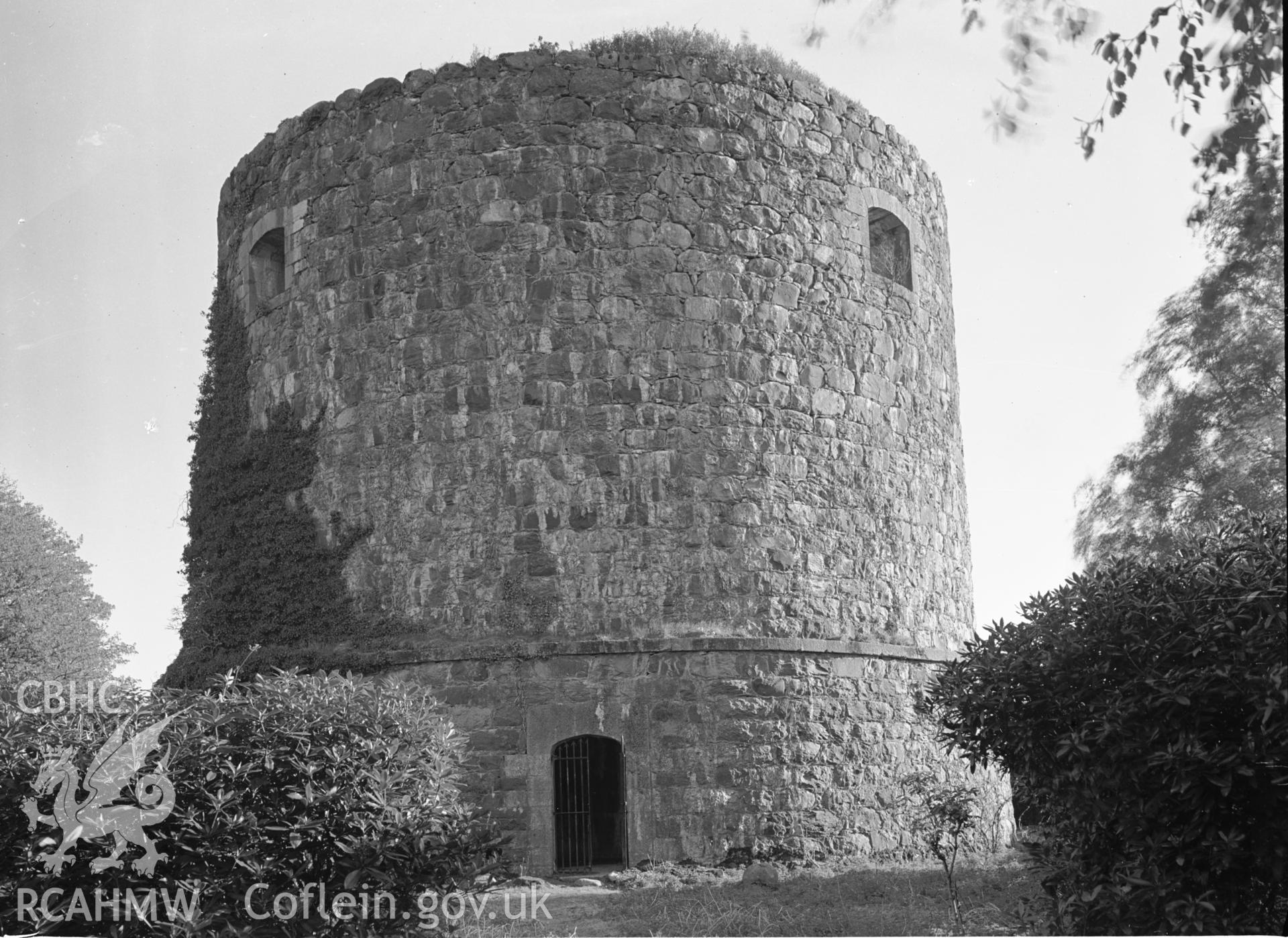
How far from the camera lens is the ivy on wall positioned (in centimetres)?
1302

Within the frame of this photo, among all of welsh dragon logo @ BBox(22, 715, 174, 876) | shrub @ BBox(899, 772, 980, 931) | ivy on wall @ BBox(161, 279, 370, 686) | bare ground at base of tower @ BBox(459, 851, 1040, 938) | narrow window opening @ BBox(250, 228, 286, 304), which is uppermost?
narrow window opening @ BBox(250, 228, 286, 304)

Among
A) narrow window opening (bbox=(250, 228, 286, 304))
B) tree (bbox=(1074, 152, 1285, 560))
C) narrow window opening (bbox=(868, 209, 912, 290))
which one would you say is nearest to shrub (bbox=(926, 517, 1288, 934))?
tree (bbox=(1074, 152, 1285, 560))

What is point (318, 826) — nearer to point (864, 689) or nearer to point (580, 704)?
point (580, 704)

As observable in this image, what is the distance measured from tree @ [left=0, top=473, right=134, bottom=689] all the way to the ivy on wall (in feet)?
46.6

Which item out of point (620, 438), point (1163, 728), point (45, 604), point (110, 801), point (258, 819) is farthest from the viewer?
point (45, 604)

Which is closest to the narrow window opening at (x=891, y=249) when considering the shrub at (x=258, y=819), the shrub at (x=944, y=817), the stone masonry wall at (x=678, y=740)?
the stone masonry wall at (x=678, y=740)

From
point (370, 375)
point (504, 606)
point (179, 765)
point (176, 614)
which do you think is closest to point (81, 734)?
point (179, 765)

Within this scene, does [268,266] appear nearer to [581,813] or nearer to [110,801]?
[581,813]

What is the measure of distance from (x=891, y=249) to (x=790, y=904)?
767 centimetres

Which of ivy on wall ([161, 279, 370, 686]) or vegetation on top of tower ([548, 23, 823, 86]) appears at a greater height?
vegetation on top of tower ([548, 23, 823, 86])

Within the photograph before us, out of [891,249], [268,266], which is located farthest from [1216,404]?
[268,266]

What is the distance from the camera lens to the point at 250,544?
13.6 metres

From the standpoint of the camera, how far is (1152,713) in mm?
6879

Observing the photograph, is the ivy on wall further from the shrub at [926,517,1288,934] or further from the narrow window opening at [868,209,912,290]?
the shrub at [926,517,1288,934]
